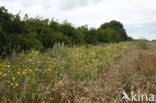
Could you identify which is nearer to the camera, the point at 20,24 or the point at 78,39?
the point at 20,24

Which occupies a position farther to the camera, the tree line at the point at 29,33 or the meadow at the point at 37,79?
the tree line at the point at 29,33

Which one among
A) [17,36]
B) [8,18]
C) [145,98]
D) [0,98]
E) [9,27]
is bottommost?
[145,98]

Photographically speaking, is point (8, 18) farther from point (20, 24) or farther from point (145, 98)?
point (145, 98)

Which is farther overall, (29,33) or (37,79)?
(29,33)

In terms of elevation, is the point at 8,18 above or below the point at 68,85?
above

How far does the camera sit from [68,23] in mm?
9188

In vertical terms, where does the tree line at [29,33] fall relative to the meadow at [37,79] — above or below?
above

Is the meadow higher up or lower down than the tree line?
lower down

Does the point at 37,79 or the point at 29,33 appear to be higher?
the point at 29,33

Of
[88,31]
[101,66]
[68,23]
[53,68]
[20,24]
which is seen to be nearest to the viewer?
[53,68]

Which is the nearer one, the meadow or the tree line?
the meadow

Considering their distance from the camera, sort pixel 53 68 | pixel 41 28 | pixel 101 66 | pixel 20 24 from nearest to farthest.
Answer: pixel 53 68, pixel 101 66, pixel 20 24, pixel 41 28

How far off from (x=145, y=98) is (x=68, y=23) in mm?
7477

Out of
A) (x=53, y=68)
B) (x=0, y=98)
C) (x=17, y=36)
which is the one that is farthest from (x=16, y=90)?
(x=17, y=36)
